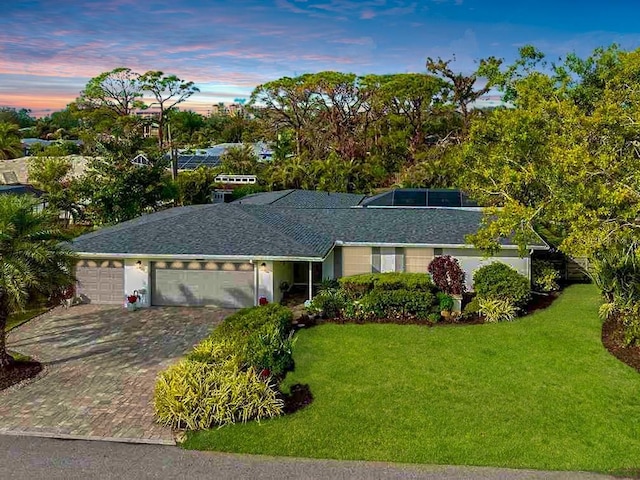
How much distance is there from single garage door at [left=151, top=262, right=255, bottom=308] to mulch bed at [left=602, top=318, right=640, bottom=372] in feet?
38.2

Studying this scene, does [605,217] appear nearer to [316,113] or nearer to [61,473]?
[61,473]

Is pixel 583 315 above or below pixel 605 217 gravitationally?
below

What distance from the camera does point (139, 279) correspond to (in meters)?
21.8

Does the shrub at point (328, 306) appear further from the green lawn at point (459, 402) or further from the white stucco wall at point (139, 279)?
the white stucco wall at point (139, 279)

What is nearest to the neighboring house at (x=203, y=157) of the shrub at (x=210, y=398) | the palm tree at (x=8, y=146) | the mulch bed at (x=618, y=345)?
the palm tree at (x=8, y=146)

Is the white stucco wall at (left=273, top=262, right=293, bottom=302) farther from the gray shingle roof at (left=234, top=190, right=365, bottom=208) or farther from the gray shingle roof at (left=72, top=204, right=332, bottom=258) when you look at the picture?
the gray shingle roof at (left=234, top=190, right=365, bottom=208)

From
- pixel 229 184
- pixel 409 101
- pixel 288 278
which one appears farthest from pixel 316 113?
pixel 288 278

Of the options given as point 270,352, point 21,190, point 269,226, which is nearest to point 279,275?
point 269,226

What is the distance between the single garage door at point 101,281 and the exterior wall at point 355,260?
27.8 feet

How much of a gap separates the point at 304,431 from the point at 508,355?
710 centimetres

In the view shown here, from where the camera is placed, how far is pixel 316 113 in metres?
55.0

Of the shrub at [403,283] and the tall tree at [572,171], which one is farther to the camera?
the shrub at [403,283]

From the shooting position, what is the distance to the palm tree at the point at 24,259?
559 inches

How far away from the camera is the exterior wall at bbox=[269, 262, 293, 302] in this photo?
21672 millimetres
